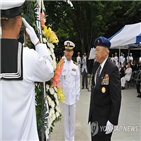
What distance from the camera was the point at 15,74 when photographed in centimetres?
118

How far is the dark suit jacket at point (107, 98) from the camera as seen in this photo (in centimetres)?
233

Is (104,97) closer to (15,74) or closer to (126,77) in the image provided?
(15,74)

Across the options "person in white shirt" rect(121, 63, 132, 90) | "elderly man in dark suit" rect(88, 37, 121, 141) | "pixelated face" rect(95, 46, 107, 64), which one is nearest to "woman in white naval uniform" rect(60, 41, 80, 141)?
"elderly man in dark suit" rect(88, 37, 121, 141)

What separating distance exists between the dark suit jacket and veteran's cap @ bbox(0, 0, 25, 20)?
1578 millimetres

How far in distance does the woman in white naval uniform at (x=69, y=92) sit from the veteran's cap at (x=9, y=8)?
8.59 ft

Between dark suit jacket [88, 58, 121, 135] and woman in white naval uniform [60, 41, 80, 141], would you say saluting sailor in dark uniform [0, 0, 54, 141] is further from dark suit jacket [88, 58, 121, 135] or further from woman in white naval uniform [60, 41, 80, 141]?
woman in white naval uniform [60, 41, 80, 141]

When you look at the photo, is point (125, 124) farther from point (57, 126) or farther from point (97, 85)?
point (97, 85)

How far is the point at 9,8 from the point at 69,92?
270cm

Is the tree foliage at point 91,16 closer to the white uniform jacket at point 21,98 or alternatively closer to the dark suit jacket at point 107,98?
the dark suit jacket at point 107,98

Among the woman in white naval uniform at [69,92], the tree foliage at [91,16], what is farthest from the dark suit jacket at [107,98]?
the tree foliage at [91,16]

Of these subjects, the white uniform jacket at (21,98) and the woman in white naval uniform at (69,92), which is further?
the woman in white naval uniform at (69,92)

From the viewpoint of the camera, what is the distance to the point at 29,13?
180 centimetres

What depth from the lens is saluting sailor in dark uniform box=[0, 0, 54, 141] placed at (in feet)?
3.84

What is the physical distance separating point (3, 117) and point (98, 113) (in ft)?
5.34
